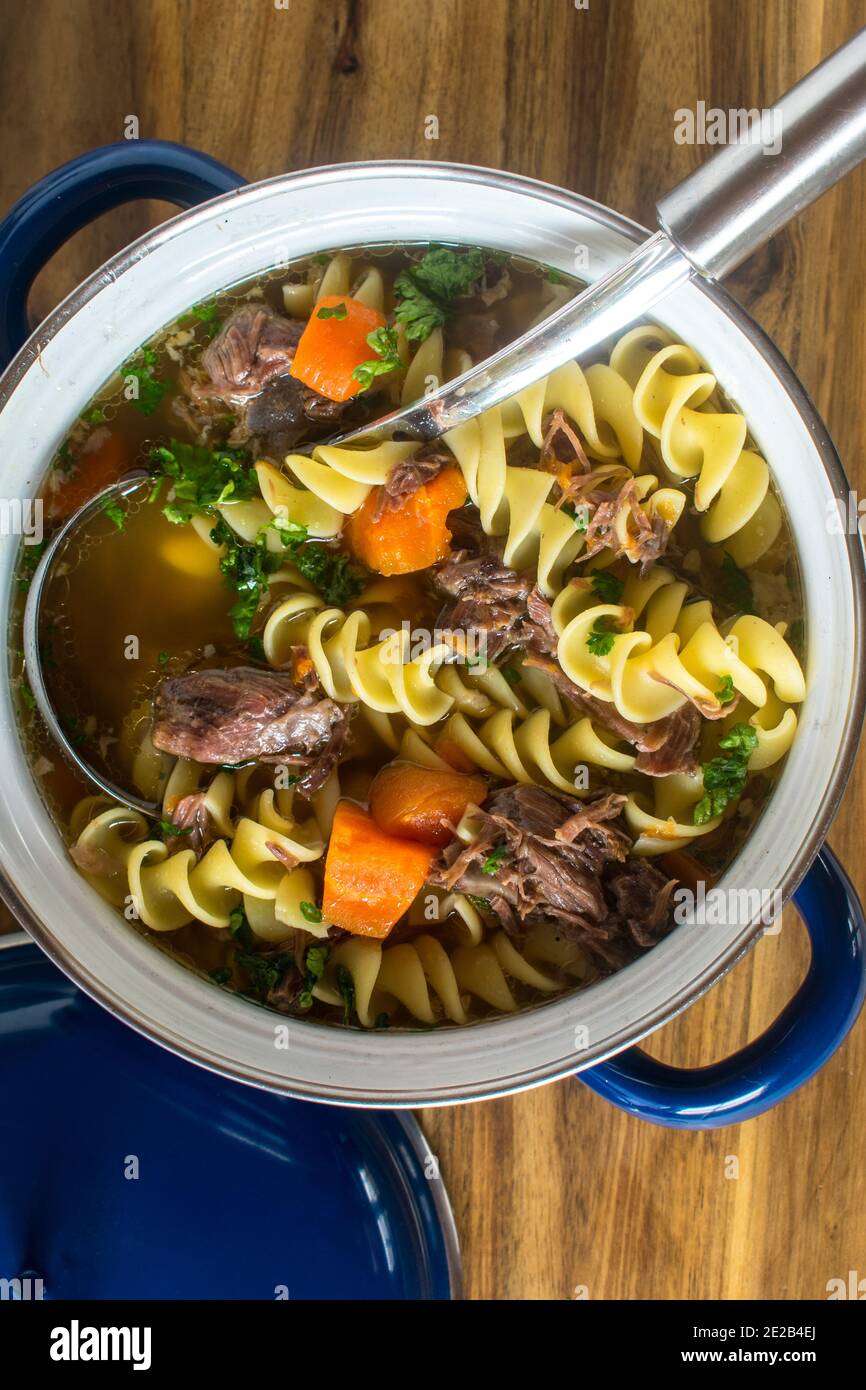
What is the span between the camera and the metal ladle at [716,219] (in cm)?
155

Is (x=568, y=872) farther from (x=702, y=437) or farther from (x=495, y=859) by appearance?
(x=702, y=437)

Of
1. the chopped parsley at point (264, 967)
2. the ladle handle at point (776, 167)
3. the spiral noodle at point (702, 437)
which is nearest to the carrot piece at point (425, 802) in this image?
the chopped parsley at point (264, 967)

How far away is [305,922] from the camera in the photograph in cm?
214

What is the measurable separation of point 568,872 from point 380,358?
3.75 feet

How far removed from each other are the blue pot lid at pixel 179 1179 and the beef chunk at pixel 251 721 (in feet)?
2.34

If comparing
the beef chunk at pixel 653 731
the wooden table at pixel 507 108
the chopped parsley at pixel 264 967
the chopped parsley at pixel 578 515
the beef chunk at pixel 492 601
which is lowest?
the chopped parsley at pixel 264 967

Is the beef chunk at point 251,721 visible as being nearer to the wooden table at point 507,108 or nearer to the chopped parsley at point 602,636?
the chopped parsley at point 602,636

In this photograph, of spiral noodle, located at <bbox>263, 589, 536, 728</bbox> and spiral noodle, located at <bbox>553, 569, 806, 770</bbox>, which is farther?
spiral noodle, located at <bbox>263, 589, 536, 728</bbox>

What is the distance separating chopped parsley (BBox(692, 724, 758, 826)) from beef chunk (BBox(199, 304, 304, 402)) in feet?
4.06

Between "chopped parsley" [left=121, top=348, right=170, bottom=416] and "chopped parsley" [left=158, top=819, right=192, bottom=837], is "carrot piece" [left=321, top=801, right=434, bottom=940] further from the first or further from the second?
"chopped parsley" [left=121, top=348, right=170, bottom=416]

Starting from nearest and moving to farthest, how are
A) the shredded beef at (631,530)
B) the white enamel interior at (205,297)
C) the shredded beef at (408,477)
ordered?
the white enamel interior at (205,297) < the shredded beef at (631,530) < the shredded beef at (408,477)

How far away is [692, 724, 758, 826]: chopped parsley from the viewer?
6.72 feet

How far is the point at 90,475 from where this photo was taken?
7.36 feet

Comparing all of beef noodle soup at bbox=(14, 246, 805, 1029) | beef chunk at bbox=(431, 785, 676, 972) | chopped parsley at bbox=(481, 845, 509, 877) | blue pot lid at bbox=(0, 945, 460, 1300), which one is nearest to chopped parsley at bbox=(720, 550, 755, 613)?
beef noodle soup at bbox=(14, 246, 805, 1029)
